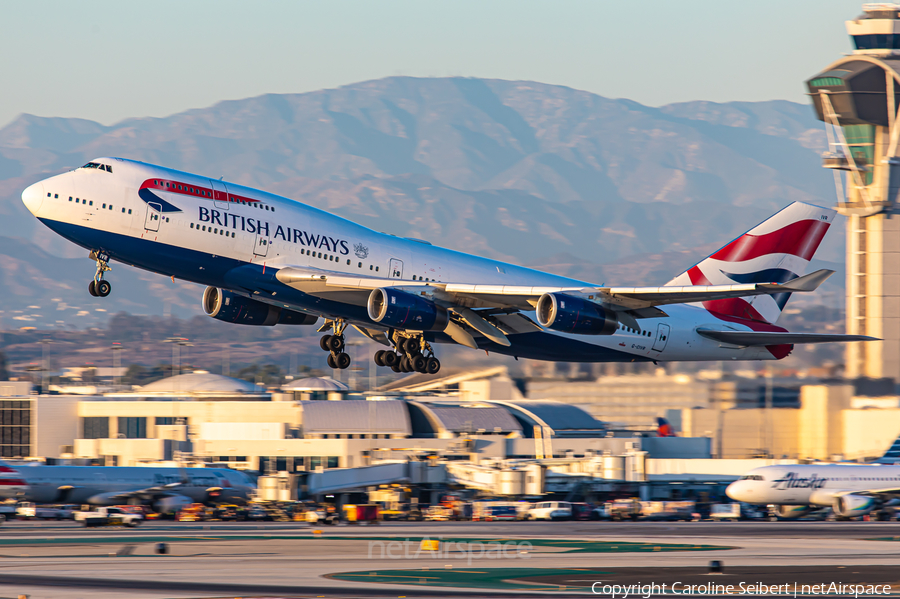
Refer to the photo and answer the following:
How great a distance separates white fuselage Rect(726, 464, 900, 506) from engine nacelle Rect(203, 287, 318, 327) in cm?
3232

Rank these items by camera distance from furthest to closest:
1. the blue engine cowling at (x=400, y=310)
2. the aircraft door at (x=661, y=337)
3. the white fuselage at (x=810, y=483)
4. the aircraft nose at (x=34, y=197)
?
the white fuselage at (x=810, y=483)
the aircraft door at (x=661, y=337)
the blue engine cowling at (x=400, y=310)
the aircraft nose at (x=34, y=197)

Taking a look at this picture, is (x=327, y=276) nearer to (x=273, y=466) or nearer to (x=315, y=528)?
(x=315, y=528)

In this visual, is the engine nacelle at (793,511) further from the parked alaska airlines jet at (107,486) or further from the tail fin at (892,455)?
the parked alaska airlines jet at (107,486)

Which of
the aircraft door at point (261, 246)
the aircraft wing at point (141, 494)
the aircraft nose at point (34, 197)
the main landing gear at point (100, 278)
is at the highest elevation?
the aircraft nose at point (34, 197)

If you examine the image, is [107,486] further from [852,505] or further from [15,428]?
[15,428]

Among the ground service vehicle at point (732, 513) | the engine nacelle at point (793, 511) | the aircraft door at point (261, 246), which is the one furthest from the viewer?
the ground service vehicle at point (732, 513)

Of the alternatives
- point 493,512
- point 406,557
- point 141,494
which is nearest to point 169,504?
point 141,494

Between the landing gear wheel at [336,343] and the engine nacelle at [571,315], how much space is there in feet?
31.0

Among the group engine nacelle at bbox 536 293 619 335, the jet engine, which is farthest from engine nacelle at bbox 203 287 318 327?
the jet engine

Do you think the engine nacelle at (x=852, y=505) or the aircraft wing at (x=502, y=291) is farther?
the engine nacelle at (x=852, y=505)

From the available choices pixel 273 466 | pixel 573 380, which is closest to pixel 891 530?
pixel 573 380

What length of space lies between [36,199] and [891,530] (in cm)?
4398

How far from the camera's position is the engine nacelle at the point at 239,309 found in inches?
1837

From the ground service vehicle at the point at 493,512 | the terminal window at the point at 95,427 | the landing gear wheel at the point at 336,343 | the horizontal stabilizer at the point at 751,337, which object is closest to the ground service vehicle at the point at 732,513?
the ground service vehicle at the point at 493,512
